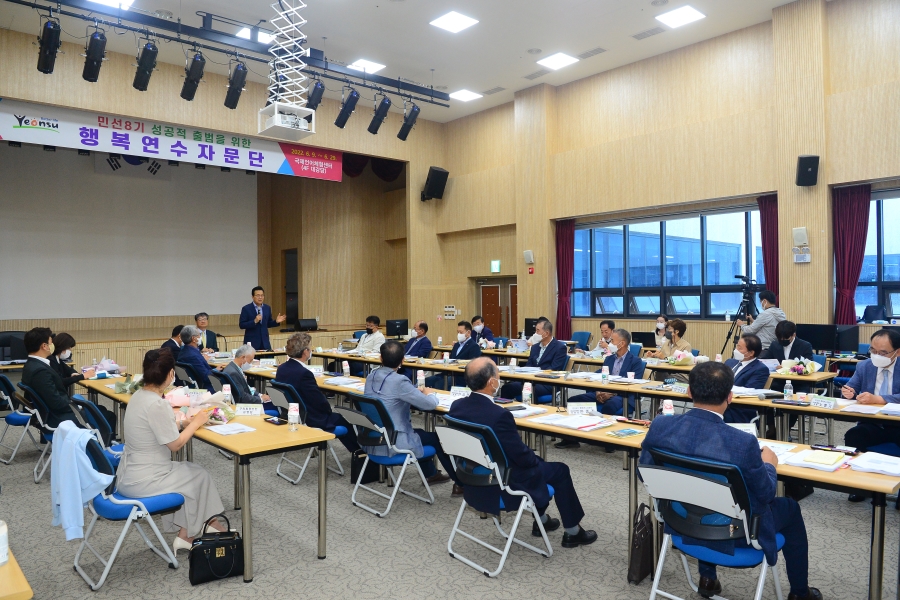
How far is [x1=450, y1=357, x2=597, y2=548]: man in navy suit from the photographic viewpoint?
132 inches

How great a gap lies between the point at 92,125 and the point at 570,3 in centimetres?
735

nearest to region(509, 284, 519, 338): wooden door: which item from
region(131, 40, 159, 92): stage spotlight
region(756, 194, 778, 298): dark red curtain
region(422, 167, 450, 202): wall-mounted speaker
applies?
region(422, 167, 450, 202): wall-mounted speaker

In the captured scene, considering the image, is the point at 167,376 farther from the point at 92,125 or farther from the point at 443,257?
the point at 443,257

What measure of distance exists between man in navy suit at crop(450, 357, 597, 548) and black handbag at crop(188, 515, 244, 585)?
1315 millimetres

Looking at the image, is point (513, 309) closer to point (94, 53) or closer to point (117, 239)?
point (117, 239)

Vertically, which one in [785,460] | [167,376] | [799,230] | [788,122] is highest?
[788,122]

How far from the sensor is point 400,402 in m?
4.51

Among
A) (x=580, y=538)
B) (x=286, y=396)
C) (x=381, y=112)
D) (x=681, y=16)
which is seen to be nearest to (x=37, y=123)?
(x=381, y=112)

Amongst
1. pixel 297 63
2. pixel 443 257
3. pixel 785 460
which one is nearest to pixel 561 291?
pixel 443 257

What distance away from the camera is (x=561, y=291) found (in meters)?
12.0

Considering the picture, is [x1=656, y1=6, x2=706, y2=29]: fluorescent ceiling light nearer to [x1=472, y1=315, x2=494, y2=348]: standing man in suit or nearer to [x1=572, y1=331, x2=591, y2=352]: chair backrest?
[x1=572, y1=331, x2=591, y2=352]: chair backrest

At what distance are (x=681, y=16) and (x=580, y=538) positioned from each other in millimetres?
8153

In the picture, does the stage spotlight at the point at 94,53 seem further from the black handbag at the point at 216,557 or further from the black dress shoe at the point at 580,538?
the black dress shoe at the point at 580,538

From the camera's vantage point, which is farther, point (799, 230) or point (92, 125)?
point (92, 125)
